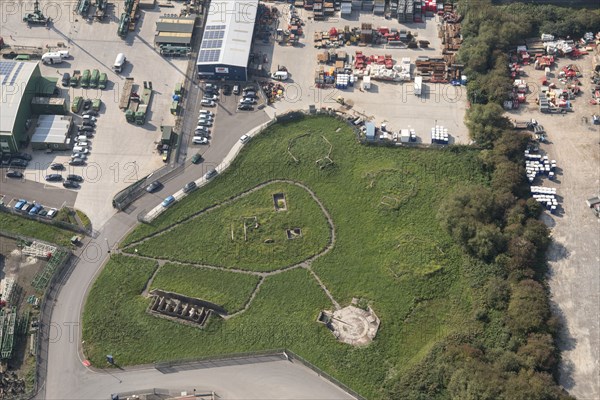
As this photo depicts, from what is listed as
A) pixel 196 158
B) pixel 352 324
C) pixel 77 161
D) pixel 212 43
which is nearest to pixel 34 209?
pixel 77 161

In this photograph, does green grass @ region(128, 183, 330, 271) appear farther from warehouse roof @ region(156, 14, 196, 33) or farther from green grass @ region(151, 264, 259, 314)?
warehouse roof @ region(156, 14, 196, 33)

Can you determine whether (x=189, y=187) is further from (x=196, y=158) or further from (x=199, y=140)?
(x=199, y=140)

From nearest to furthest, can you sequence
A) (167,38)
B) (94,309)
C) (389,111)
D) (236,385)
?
(236,385) → (94,309) → (389,111) → (167,38)

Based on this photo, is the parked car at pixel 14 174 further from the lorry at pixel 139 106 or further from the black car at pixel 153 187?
the black car at pixel 153 187

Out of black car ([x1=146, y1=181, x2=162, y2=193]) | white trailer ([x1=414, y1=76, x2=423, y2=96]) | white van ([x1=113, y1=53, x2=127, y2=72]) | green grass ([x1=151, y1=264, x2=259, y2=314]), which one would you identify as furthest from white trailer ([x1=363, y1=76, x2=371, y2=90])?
white van ([x1=113, y1=53, x2=127, y2=72])

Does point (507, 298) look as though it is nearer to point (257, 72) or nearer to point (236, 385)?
point (236, 385)

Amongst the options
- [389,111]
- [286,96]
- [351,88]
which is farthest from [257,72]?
[389,111]
